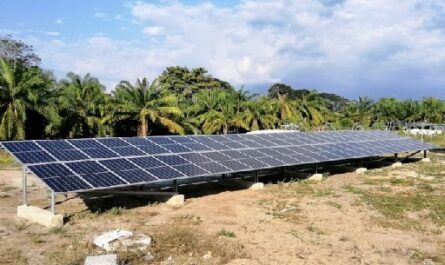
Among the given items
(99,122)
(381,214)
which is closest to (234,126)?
(99,122)

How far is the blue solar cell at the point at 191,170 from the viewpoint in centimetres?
1776

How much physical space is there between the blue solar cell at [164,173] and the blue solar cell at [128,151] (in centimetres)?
140

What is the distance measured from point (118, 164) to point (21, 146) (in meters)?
3.22

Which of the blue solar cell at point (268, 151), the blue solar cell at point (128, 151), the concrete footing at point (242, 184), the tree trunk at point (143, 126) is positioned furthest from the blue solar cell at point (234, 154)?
the tree trunk at point (143, 126)

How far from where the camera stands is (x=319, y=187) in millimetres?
22141

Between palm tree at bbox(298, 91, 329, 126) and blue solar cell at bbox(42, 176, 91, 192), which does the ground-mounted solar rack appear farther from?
palm tree at bbox(298, 91, 329, 126)

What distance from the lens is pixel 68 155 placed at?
16516 mm

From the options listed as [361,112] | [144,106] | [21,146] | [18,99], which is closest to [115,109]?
[144,106]

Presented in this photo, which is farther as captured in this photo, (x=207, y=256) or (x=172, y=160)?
(x=172, y=160)

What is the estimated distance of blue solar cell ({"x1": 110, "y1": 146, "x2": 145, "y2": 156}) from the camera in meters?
18.1

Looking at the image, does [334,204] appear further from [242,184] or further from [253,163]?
[242,184]

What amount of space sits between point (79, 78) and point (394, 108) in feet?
171

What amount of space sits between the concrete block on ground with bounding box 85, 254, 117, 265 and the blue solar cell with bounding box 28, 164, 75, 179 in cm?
458

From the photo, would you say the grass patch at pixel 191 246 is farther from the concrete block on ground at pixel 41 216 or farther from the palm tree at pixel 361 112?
the palm tree at pixel 361 112
